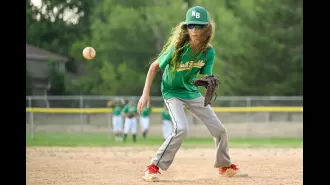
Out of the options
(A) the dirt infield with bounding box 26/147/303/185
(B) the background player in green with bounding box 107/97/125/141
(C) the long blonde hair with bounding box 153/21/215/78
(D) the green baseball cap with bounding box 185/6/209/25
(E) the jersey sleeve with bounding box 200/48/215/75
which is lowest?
(B) the background player in green with bounding box 107/97/125/141

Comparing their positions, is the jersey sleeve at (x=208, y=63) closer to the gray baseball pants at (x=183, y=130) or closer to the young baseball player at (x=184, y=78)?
the young baseball player at (x=184, y=78)

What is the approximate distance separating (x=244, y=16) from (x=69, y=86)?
14.0m

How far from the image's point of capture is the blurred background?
24516mm

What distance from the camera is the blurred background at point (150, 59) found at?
2452 cm

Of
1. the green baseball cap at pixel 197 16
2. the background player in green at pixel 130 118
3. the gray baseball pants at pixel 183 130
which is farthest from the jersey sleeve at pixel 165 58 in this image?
the background player in green at pixel 130 118

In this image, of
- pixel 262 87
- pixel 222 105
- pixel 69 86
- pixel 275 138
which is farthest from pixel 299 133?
pixel 69 86

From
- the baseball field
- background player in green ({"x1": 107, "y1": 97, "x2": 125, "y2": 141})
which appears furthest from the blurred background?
the baseball field

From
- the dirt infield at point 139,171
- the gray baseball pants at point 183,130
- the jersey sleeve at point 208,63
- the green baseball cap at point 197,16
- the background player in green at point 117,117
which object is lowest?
the background player in green at point 117,117

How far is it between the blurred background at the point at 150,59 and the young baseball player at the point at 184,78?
15.4 metres

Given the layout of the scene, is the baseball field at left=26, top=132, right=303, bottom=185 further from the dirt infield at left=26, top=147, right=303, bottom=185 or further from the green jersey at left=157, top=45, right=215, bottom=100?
the green jersey at left=157, top=45, right=215, bottom=100

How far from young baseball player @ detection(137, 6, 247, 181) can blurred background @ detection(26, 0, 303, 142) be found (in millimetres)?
15389
